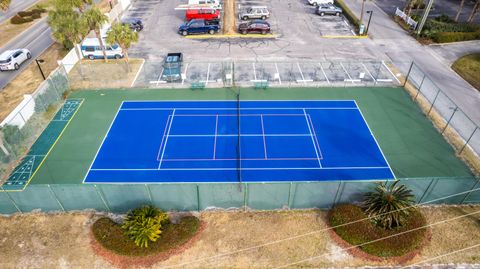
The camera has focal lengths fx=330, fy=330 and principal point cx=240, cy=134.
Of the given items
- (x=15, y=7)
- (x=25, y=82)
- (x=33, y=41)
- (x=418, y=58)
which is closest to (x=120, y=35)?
(x=25, y=82)

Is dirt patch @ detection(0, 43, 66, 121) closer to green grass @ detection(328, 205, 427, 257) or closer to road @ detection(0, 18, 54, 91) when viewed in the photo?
road @ detection(0, 18, 54, 91)

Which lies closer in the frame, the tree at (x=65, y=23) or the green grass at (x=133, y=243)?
the green grass at (x=133, y=243)

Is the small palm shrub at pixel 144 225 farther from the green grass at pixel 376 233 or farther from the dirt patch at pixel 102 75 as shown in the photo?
the dirt patch at pixel 102 75

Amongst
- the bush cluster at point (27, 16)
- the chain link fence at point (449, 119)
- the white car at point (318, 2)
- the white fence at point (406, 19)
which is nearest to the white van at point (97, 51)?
the bush cluster at point (27, 16)

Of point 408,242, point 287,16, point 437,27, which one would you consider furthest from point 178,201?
point 437,27

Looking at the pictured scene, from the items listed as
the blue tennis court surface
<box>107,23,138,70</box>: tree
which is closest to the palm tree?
<box>107,23,138,70</box>: tree
